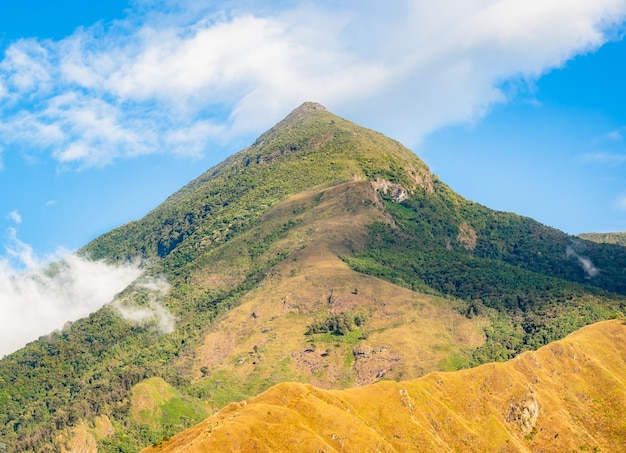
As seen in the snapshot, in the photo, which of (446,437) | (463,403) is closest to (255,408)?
(446,437)

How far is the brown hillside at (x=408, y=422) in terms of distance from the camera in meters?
148

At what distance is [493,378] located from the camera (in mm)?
199125

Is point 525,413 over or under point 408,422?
under

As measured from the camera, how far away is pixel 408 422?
173375mm

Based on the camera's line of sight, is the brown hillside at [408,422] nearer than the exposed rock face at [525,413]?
Yes

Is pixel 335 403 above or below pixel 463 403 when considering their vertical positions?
above

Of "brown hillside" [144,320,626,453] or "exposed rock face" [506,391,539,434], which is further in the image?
"exposed rock face" [506,391,539,434]

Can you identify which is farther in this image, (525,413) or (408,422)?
(525,413)

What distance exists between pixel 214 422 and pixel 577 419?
104 meters

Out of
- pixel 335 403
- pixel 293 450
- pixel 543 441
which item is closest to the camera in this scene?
pixel 293 450

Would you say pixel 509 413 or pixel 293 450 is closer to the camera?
pixel 293 450

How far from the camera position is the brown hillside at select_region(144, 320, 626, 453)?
14825 cm

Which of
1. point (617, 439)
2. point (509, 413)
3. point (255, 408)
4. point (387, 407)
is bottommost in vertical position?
point (617, 439)

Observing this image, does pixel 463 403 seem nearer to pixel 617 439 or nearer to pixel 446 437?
pixel 446 437
